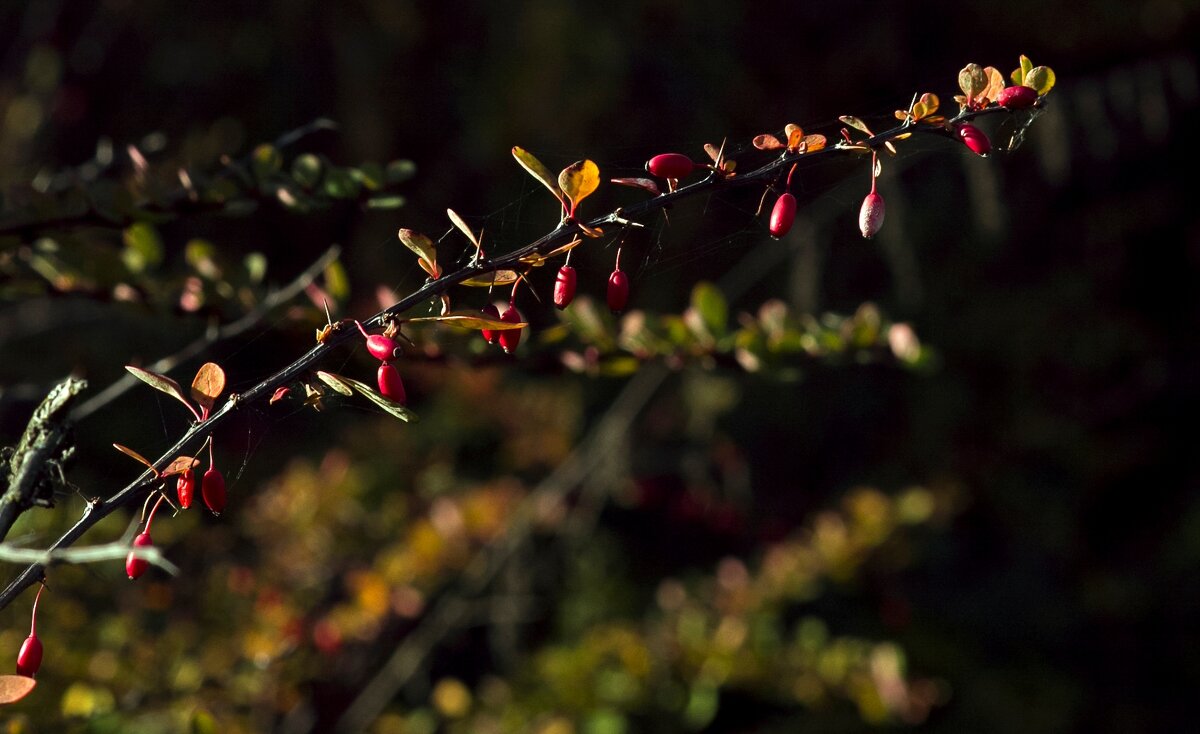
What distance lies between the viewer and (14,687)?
0.55 m

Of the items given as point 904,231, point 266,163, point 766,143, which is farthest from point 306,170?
point 904,231

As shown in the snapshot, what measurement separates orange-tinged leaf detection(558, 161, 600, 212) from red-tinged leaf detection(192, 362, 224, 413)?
23cm

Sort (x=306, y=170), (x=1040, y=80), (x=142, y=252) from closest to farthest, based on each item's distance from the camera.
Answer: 1. (x=1040, y=80)
2. (x=306, y=170)
3. (x=142, y=252)

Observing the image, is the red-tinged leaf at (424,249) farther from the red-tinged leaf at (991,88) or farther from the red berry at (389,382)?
the red-tinged leaf at (991,88)

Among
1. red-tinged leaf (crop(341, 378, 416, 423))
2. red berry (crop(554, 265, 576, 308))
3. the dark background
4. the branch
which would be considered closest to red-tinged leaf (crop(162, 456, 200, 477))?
the branch

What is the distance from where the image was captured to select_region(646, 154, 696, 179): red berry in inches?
24.1

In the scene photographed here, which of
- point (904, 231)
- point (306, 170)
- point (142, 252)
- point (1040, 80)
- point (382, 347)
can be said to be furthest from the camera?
point (904, 231)

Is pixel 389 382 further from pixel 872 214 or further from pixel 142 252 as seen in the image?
pixel 142 252

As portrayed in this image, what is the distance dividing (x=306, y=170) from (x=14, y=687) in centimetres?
52

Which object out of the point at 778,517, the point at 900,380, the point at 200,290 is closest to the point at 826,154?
the point at 200,290

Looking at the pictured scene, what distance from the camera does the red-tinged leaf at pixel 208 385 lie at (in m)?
0.60

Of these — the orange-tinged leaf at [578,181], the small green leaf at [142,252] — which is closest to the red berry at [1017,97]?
the orange-tinged leaf at [578,181]

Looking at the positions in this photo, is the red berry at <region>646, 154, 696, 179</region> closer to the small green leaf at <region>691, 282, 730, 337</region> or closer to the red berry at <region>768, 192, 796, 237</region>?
the red berry at <region>768, 192, 796, 237</region>

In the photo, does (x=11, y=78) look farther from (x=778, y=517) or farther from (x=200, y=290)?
(x=778, y=517)
